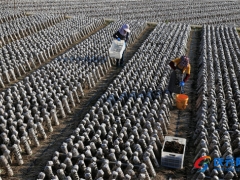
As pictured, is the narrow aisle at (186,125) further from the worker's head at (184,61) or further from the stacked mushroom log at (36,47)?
Result: the stacked mushroom log at (36,47)

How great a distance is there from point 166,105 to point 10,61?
7.49 meters

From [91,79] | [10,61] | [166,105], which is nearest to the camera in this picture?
[166,105]

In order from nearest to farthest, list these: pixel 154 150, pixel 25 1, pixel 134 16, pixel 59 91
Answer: pixel 154 150 < pixel 59 91 < pixel 134 16 < pixel 25 1

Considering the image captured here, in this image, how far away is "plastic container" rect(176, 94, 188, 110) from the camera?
1050 centimetres

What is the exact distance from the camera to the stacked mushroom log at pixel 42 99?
26.3 feet

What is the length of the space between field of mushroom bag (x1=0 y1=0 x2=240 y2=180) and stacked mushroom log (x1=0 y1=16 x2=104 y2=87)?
56 millimetres

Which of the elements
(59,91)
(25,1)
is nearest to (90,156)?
(59,91)

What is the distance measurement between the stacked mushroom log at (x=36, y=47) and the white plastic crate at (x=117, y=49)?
11.4ft

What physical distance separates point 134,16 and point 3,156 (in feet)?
78.2

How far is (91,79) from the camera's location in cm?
1245

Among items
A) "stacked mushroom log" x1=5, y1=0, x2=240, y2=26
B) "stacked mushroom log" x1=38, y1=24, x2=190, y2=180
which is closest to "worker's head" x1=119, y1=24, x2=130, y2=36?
"stacked mushroom log" x1=38, y1=24, x2=190, y2=180

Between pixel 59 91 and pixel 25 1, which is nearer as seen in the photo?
pixel 59 91

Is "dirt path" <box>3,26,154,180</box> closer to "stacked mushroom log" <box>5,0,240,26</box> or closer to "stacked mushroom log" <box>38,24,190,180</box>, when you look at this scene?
"stacked mushroom log" <box>38,24,190,180</box>

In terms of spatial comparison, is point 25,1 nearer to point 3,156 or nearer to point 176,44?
point 176,44
